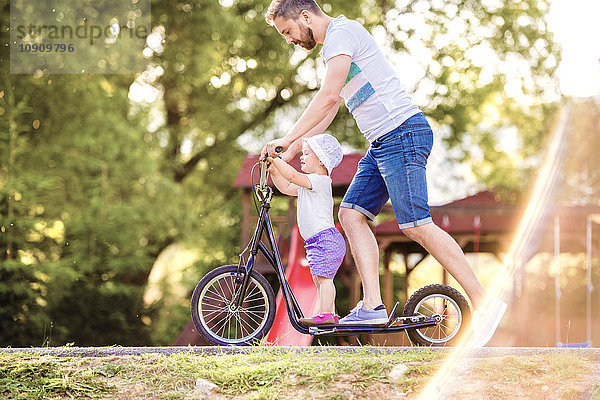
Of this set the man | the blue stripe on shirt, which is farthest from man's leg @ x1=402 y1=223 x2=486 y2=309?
the blue stripe on shirt

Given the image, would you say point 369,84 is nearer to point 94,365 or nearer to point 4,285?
point 94,365

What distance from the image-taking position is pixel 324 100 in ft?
13.0

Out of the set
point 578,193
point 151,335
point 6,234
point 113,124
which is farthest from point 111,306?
point 578,193

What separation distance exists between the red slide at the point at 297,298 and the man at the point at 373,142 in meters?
3.56

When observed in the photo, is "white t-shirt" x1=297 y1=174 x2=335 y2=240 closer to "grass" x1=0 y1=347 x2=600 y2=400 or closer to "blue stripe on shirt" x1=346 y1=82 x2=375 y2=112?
"blue stripe on shirt" x1=346 y1=82 x2=375 y2=112

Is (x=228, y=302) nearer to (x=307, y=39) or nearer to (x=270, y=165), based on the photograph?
(x=270, y=165)

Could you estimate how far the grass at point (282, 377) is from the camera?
10.5ft

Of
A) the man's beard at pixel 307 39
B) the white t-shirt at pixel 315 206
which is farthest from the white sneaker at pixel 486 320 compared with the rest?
the man's beard at pixel 307 39

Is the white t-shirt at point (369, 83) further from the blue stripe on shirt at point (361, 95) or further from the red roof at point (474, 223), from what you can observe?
the red roof at point (474, 223)

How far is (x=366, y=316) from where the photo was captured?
4160mm

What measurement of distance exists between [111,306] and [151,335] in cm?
99

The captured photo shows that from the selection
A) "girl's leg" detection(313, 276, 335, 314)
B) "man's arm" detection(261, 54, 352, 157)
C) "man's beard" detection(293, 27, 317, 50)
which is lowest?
"girl's leg" detection(313, 276, 335, 314)

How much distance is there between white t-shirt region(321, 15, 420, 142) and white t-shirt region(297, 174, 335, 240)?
1.33 feet

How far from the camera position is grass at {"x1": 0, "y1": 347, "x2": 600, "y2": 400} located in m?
3.21
